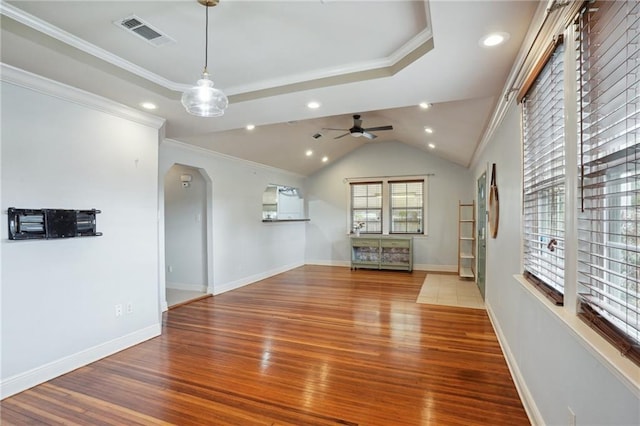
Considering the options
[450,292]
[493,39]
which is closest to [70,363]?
[493,39]

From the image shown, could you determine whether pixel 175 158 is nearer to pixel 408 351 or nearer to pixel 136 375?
pixel 136 375

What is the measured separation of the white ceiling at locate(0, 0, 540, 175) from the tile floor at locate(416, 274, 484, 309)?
277 centimetres

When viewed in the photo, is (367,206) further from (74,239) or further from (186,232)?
(74,239)

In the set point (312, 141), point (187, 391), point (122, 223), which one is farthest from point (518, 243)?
point (312, 141)

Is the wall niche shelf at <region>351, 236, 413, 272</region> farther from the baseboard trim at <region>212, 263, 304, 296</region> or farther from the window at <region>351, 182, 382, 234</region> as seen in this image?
the baseboard trim at <region>212, 263, 304, 296</region>

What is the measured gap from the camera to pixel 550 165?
1.88m

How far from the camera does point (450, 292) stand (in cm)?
561

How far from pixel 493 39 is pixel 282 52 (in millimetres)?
1458

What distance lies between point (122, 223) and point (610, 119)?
3.85 m

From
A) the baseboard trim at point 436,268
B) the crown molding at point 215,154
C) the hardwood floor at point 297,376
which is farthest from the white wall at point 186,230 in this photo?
the baseboard trim at point 436,268

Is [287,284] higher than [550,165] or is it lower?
lower

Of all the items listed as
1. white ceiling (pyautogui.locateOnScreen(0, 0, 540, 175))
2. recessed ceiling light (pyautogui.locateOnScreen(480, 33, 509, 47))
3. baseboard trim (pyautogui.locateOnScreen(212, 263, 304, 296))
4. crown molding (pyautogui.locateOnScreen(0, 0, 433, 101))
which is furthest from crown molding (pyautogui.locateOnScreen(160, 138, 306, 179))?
recessed ceiling light (pyautogui.locateOnScreen(480, 33, 509, 47))

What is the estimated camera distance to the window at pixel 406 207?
8094 millimetres

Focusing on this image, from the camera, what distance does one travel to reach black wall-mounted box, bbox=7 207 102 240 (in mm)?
2541
